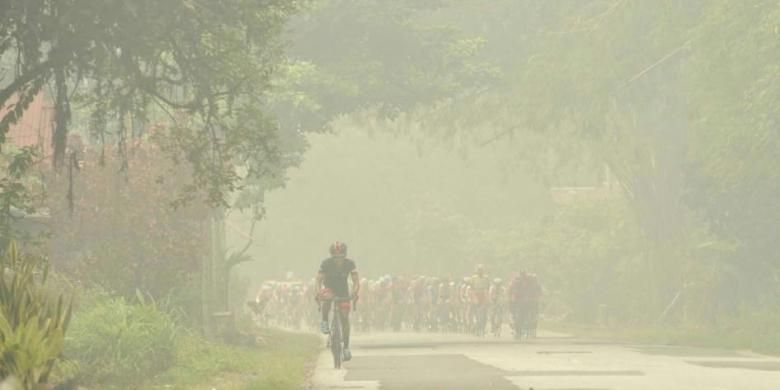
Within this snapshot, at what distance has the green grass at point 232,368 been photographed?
65.7ft

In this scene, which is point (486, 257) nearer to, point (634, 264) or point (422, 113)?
point (634, 264)

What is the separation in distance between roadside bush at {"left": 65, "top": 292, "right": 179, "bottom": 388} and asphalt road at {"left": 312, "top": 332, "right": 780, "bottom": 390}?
217cm

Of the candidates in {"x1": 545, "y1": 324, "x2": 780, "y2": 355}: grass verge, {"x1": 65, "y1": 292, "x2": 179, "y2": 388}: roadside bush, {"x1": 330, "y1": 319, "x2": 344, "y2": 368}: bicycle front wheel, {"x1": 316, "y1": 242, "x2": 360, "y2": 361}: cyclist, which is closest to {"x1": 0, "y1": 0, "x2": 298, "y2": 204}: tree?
{"x1": 65, "y1": 292, "x2": 179, "y2": 388}: roadside bush

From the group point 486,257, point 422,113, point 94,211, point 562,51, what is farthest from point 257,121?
point 486,257

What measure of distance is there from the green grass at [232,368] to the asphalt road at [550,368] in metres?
0.48

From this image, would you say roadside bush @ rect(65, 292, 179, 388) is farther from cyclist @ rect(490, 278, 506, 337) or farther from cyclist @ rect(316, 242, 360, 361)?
cyclist @ rect(490, 278, 506, 337)

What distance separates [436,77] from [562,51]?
14.3ft

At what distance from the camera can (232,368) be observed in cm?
2316

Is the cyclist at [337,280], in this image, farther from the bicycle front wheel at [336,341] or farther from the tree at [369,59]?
the tree at [369,59]

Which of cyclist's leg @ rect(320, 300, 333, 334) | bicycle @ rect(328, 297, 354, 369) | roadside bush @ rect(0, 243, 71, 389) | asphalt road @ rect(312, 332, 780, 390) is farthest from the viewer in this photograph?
bicycle @ rect(328, 297, 354, 369)

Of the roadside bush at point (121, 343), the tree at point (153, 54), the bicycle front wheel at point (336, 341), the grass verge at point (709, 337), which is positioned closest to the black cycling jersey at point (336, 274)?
the bicycle front wheel at point (336, 341)

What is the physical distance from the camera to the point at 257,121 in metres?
17.6

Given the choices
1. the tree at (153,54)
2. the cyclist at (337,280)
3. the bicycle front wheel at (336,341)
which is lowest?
the bicycle front wheel at (336,341)

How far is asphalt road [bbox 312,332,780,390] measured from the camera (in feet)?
65.1
